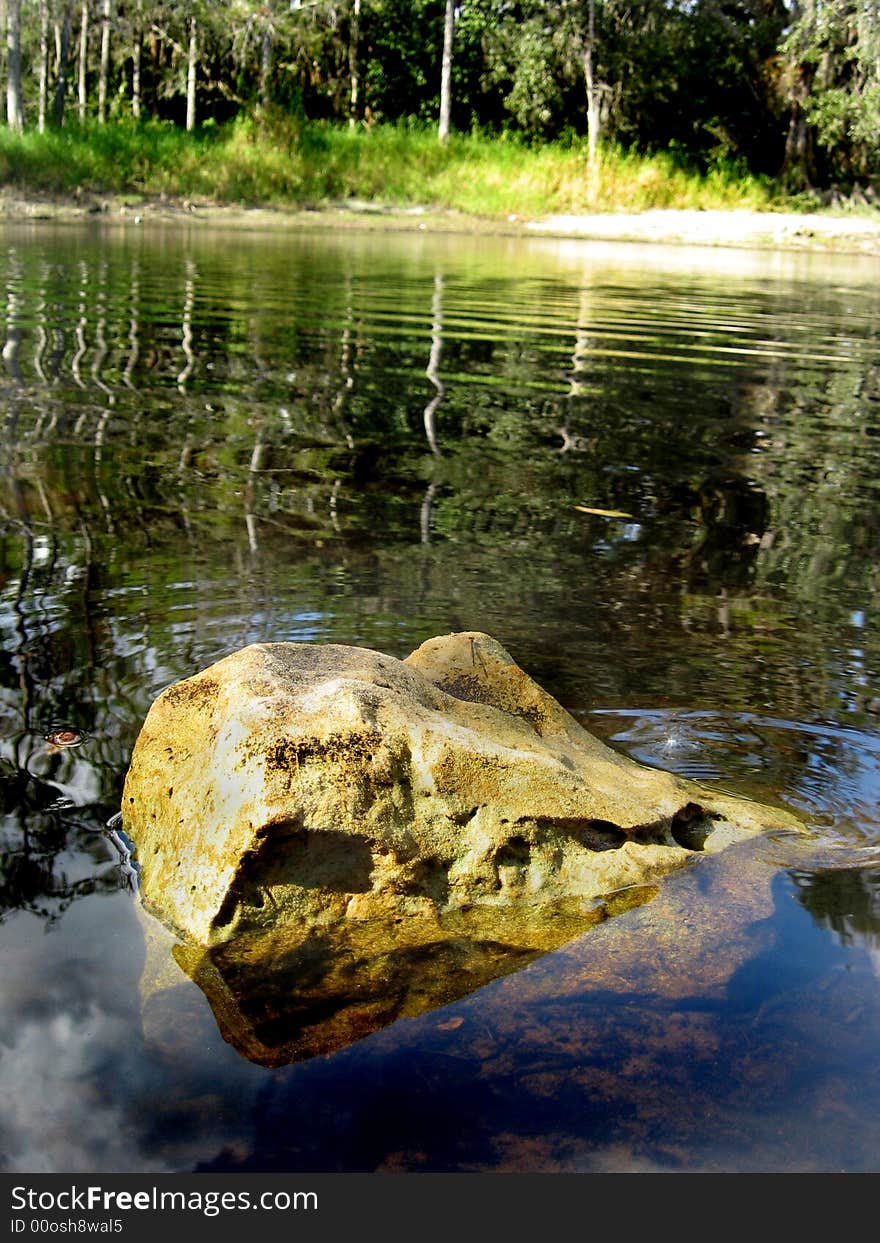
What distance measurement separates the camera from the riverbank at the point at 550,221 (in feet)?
92.1

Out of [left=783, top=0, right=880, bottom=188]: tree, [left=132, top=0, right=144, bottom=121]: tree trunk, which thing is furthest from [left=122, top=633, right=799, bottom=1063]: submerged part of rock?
[left=132, top=0, right=144, bottom=121]: tree trunk

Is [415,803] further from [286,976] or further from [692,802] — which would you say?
[692,802]

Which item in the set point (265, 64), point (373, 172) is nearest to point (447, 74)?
point (373, 172)

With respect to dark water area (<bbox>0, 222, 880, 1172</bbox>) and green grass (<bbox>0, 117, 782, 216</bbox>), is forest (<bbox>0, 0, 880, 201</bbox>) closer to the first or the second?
green grass (<bbox>0, 117, 782, 216</bbox>)

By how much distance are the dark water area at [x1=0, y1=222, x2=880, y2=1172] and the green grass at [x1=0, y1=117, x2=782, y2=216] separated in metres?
20.4

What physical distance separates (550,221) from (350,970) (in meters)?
29.8

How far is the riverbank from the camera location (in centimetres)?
2808

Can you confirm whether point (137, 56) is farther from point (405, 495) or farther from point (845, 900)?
point (845, 900)

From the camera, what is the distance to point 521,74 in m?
33.5

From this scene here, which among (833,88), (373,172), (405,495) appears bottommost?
(405,495)

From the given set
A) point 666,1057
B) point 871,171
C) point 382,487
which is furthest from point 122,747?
point 871,171

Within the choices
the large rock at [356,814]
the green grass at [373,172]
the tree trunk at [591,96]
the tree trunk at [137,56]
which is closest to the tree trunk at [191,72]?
the green grass at [373,172]

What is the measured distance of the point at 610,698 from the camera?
12.4 feet

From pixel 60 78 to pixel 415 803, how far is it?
35.1 m
